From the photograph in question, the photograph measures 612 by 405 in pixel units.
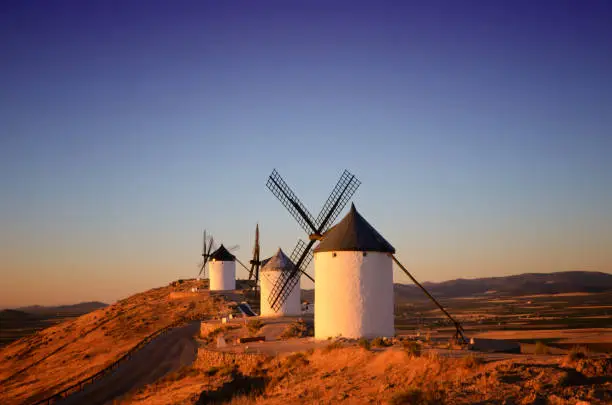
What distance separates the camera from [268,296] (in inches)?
1706

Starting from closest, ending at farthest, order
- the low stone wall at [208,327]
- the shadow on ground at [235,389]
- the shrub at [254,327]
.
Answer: the shadow on ground at [235,389] < the shrub at [254,327] < the low stone wall at [208,327]

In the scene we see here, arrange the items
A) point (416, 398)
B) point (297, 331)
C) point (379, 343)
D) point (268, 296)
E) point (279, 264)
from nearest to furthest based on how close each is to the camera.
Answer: point (416, 398)
point (379, 343)
point (297, 331)
point (268, 296)
point (279, 264)

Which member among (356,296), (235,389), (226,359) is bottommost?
(235,389)

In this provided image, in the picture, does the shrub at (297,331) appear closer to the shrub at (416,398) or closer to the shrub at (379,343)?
the shrub at (379,343)

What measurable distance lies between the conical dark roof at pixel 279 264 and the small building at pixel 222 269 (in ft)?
57.3

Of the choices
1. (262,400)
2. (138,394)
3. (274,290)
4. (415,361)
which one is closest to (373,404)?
(415,361)

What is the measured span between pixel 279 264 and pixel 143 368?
16.8 meters

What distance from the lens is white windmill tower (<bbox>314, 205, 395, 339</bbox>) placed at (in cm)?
2448

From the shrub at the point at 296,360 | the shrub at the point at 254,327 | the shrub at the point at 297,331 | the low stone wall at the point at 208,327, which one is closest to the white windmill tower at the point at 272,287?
the low stone wall at the point at 208,327

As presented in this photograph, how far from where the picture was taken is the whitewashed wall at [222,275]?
203ft

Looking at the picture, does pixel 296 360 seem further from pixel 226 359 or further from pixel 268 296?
pixel 268 296

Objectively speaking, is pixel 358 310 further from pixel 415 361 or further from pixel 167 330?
pixel 167 330

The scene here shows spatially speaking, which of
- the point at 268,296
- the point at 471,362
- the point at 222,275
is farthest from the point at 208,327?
the point at 471,362

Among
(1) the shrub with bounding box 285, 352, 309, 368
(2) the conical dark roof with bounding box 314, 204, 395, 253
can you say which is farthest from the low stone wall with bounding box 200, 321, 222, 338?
(1) the shrub with bounding box 285, 352, 309, 368
